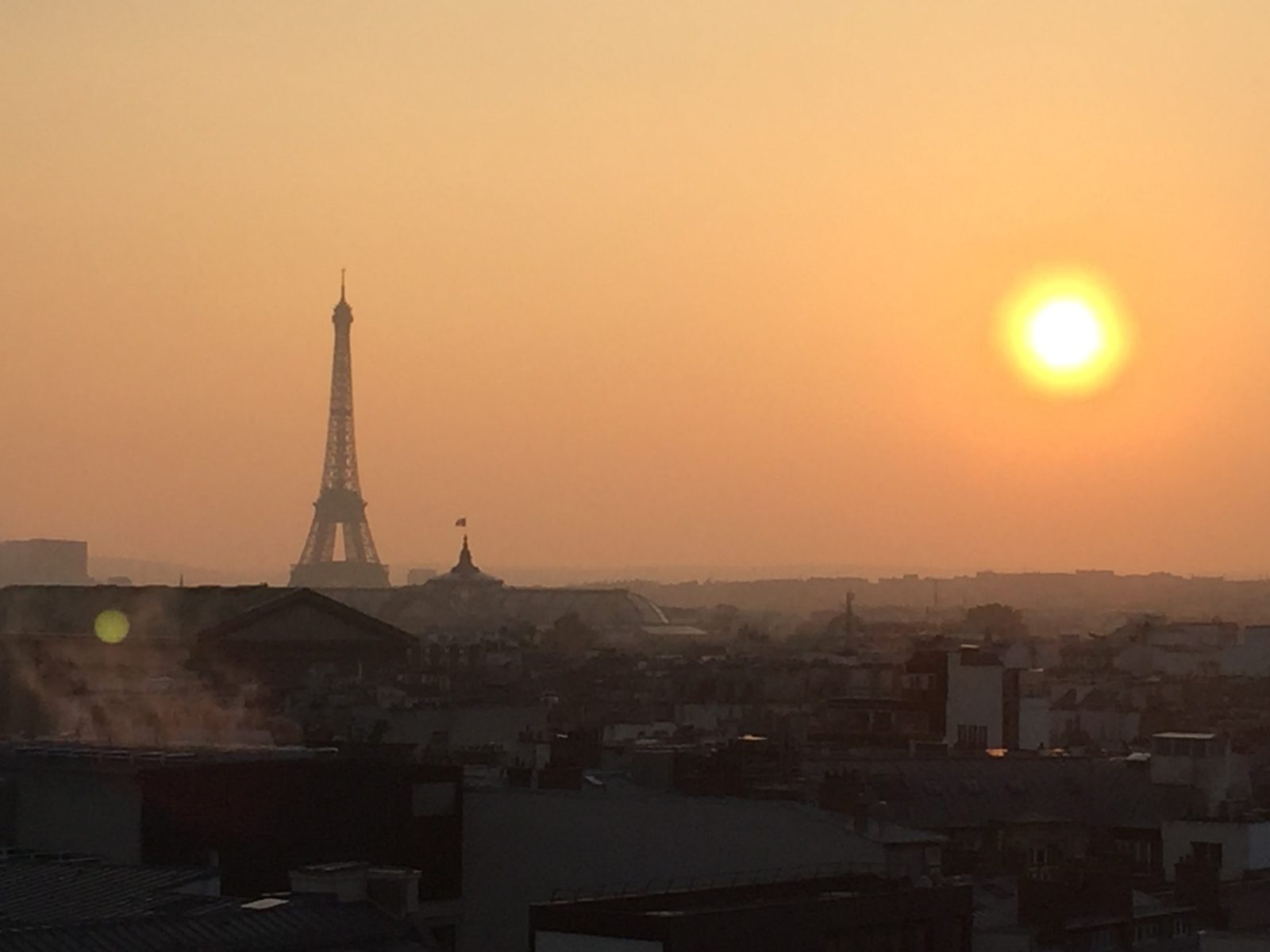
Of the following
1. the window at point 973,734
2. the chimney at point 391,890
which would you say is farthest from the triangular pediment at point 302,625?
the chimney at point 391,890

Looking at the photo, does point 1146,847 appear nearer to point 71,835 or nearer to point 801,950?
point 71,835

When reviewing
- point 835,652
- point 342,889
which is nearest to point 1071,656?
point 835,652

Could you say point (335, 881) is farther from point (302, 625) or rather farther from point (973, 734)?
point (302, 625)

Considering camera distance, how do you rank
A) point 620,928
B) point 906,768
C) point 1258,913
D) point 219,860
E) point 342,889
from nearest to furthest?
point 620,928 → point 342,889 → point 219,860 → point 1258,913 → point 906,768

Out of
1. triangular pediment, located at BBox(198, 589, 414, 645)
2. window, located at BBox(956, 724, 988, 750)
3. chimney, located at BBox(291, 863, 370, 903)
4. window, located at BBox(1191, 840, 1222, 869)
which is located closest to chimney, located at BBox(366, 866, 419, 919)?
chimney, located at BBox(291, 863, 370, 903)

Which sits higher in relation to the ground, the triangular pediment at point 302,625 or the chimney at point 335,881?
the triangular pediment at point 302,625

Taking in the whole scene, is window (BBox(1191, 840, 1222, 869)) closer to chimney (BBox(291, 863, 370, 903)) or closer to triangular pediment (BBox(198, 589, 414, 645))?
chimney (BBox(291, 863, 370, 903))

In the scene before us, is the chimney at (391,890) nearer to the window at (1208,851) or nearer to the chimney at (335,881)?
the chimney at (335,881)

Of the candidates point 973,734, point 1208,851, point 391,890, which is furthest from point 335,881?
point 973,734
